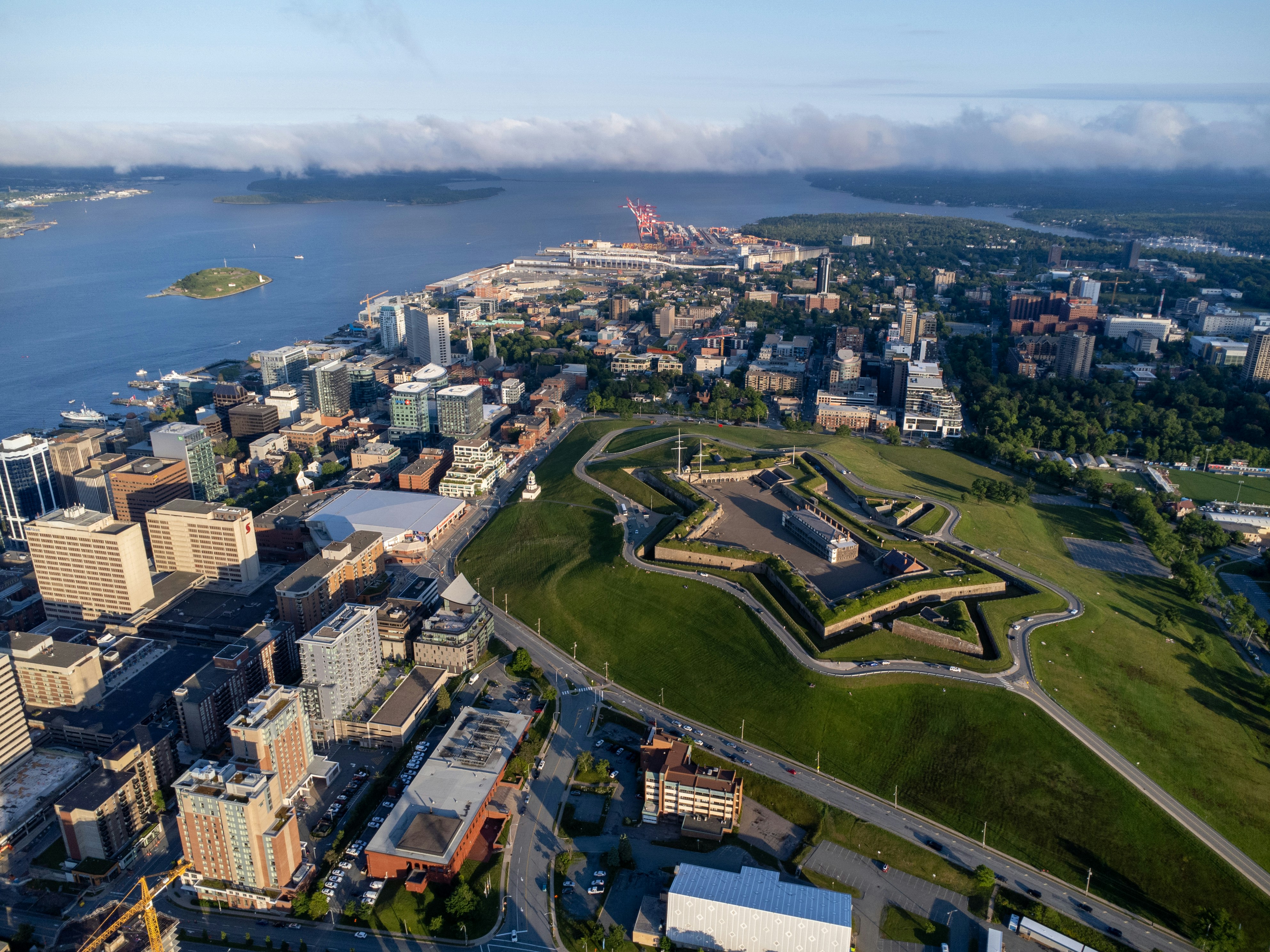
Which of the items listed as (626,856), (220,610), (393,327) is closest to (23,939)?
(626,856)

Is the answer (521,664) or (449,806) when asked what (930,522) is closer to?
(521,664)

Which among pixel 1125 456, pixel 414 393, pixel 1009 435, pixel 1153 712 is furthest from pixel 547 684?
pixel 1125 456

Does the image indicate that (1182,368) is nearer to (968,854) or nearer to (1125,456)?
(1125,456)

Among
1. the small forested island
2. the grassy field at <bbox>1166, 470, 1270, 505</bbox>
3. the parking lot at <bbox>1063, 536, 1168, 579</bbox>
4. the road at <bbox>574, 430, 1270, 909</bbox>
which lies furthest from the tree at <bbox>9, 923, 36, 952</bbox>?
the small forested island

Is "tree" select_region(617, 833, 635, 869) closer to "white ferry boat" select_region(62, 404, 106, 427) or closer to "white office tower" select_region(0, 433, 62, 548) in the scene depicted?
"white office tower" select_region(0, 433, 62, 548)

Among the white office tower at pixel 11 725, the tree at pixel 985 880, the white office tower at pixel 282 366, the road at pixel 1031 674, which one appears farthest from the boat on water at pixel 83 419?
the tree at pixel 985 880

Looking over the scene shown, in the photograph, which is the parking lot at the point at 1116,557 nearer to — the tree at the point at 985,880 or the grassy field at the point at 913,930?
the tree at the point at 985,880
